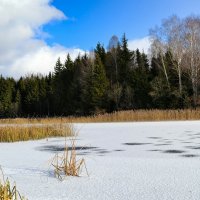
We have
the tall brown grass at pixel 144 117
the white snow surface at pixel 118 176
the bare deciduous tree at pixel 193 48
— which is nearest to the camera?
the white snow surface at pixel 118 176

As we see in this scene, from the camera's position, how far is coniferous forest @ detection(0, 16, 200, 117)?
2653 centimetres

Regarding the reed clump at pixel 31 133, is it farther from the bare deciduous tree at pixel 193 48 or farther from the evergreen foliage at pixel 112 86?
the bare deciduous tree at pixel 193 48

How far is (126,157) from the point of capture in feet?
19.1

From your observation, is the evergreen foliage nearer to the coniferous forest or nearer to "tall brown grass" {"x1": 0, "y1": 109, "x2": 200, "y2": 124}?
the coniferous forest

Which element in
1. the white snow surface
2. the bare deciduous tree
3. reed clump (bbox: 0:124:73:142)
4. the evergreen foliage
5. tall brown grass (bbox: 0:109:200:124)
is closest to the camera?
the white snow surface

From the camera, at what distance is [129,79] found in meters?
32.9

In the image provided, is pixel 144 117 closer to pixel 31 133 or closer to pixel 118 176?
pixel 31 133

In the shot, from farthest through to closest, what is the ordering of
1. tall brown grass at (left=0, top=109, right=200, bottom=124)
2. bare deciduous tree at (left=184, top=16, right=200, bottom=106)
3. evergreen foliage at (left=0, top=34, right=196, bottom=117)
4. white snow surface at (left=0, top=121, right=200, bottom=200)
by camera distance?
1. evergreen foliage at (left=0, top=34, right=196, bottom=117)
2. bare deciduous tree at (left=184, top=16, right=200, bottom=106)
3. tall brown grass at (left=0, top=109, right=200, bottom=124)
4. white snow surface at (left=0, top=121, right=200, bottom=200)

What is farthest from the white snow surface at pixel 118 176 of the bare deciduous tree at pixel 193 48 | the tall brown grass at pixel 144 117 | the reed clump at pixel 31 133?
the bare deciduous tree at pixel 193 48

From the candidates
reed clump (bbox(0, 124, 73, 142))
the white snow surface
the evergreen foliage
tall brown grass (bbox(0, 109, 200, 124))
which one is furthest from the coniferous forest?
the white snow surface

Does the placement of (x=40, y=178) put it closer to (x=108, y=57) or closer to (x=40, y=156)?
(x=40, y=156)

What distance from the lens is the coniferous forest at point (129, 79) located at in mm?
26530

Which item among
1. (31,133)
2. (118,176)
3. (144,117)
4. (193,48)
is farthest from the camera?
(193,48)

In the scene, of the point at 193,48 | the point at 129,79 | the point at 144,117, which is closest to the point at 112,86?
the point at 129,79
